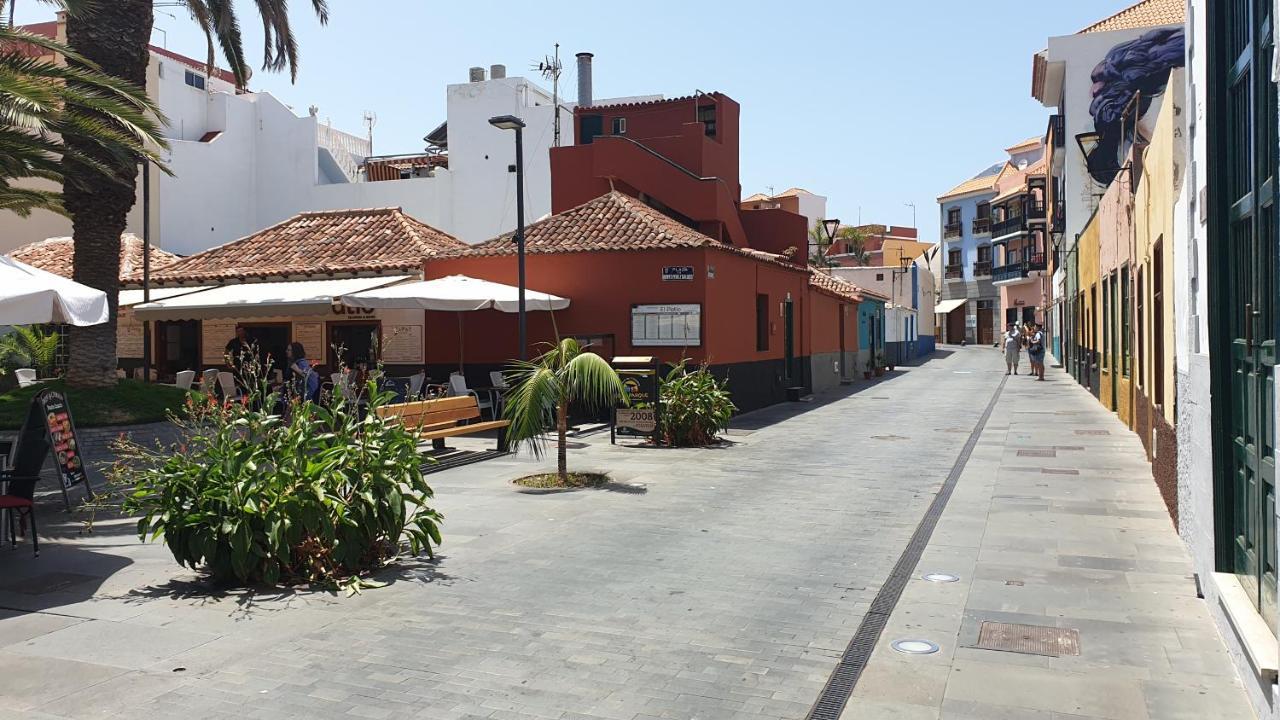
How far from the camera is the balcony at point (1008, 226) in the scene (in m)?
61.1

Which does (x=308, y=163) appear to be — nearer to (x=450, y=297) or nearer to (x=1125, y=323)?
(x=450, y=297)

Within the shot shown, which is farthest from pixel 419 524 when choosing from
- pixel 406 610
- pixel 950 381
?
pixel 950 381

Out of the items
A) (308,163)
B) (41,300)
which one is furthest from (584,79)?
(41,300)

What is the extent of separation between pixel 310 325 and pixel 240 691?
57.9 feet

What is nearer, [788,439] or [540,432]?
[540,432]

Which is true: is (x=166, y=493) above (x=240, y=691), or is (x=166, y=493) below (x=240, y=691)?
above

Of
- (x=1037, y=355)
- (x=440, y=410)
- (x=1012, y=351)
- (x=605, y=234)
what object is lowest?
(x=440, y=410)

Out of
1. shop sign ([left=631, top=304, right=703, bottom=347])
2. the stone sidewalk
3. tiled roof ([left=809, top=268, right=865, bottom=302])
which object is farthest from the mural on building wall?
the stone sidewalk

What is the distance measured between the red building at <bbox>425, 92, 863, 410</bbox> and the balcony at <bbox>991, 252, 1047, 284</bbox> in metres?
31.0

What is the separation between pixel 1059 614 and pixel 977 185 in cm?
6965

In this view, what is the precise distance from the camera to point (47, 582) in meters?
6.83

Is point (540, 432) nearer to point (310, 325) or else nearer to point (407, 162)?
point (310, 325)

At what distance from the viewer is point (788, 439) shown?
1582cm

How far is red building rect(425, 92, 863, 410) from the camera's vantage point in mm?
18531
